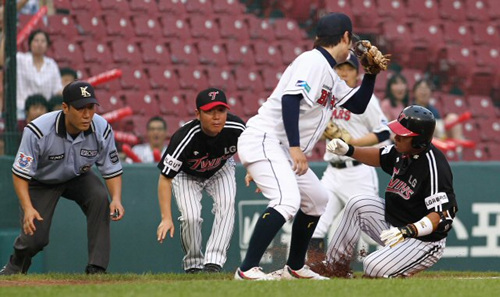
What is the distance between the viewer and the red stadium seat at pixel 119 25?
1183 centimetres

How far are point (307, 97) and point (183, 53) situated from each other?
616 cm

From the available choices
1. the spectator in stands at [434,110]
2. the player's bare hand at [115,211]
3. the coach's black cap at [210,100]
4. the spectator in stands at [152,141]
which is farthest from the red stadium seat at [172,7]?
the player's bare hand at [115,211]

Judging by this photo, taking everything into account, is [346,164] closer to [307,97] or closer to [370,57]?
[370,57]

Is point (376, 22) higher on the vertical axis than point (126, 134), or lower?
higher

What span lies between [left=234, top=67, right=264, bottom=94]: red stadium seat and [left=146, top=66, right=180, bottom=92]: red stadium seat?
831 mm

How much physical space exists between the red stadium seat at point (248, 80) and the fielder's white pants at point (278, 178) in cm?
558

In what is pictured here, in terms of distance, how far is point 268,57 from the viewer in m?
12.3

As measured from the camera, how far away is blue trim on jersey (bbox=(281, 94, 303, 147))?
5.93 m

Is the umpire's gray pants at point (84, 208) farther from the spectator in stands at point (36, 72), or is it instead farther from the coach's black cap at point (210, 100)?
the spectator in stands at point (36, 72)

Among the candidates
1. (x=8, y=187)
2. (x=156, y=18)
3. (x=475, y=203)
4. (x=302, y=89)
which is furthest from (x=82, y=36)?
(x=302, y=89)

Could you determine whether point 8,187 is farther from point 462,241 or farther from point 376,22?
point 376,22

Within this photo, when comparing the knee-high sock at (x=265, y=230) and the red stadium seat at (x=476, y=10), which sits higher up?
the red stadium seat at (x=476, y=10)

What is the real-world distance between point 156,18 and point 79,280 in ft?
19.6

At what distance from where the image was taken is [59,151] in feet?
23.6
